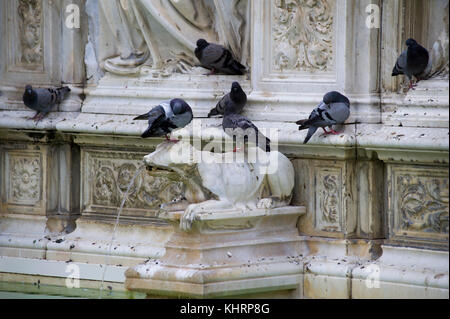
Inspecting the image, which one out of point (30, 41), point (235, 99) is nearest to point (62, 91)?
point (30, 41)

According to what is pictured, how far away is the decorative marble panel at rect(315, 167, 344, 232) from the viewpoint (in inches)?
375

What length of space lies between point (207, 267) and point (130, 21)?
2455 millimetres

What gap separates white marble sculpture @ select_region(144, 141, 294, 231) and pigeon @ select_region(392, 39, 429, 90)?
1.01m

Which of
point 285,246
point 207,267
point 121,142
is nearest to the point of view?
point 207,267

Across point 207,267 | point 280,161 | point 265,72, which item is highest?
point 265,72

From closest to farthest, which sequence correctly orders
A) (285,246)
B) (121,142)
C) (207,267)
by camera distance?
(207,267) → (285,246) → (121,142)

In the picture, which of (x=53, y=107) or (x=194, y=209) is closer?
(x=194, y=209)

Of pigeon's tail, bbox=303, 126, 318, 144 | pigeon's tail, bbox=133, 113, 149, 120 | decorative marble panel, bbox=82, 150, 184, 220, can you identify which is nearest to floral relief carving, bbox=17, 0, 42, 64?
decorative marble panel, bbox=82, 150, 184, 220

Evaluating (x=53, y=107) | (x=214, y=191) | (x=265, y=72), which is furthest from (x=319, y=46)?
(x=53, y=107)

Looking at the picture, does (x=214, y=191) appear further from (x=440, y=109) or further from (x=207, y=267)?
(x=440, y=109)

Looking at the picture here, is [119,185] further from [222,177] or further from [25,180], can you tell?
[222,177]

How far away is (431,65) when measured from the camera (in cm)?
945

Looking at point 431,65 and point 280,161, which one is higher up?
point 431,65

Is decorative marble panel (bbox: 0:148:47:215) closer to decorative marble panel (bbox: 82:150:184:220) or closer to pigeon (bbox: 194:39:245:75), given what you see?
decorative marble panel (bbox: 82:150:184:220)
